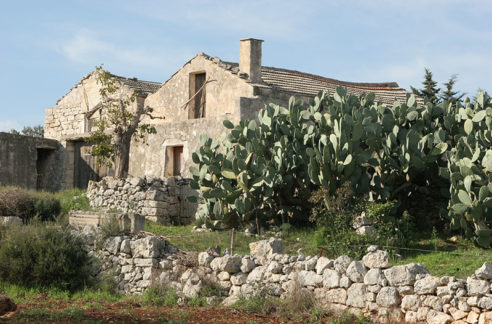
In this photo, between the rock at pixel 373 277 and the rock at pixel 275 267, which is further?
the rock at pixel 275 267

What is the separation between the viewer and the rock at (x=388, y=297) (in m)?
9.29

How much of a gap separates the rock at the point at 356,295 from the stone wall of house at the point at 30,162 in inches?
634

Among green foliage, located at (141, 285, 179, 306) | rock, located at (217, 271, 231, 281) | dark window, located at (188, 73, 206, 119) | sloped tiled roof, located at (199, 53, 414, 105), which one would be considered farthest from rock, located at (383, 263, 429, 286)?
dark window, located at (188, 73, 206, 119)

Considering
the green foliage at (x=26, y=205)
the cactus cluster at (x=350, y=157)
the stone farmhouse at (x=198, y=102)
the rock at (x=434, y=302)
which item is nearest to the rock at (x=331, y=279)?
the rock at (x=434, y=302)

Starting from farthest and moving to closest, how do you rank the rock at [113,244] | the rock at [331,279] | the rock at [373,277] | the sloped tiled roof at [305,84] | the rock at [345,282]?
the sloped tiled roof at [305,84]
the rock at [113,244]
the rock at [331,279]
the rock at [345,282]
the rock at [373,277]

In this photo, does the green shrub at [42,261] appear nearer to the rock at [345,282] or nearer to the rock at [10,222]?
the rock at [10,222]

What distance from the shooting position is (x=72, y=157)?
24.9 m

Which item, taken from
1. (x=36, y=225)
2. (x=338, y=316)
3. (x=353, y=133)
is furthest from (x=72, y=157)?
(x=338, y=316)

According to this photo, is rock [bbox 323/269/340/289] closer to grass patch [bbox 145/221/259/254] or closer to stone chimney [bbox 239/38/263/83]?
grass patch [bbox 145/221/259/254]

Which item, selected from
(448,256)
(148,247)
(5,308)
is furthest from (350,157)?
(5,308)

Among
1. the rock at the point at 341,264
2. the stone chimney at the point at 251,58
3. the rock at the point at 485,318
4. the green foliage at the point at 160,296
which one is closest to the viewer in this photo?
the rock at the point at 485,318

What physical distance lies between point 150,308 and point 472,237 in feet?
22.6

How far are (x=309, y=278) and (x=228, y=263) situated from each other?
1.52 m

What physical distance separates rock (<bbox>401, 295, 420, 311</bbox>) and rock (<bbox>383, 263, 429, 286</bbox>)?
202 mm
